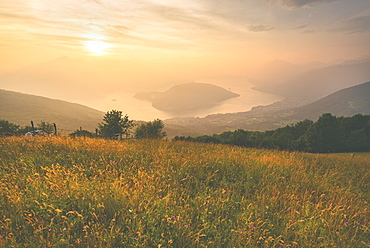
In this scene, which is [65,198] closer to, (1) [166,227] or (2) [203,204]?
(1) [166,227]

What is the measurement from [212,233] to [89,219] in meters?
2.52

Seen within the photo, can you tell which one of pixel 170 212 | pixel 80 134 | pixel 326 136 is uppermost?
pixel 326 136

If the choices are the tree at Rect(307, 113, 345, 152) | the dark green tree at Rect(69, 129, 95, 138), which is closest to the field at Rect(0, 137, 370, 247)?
the dark green tree at Rect(69, 129, 95, 138)

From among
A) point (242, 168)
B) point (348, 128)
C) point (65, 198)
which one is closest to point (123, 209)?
point (65, 198)

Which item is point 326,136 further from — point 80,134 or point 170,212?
point 170,212

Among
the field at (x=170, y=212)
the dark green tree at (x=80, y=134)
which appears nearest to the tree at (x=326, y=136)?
the dark green tree at (x=80, y=134)

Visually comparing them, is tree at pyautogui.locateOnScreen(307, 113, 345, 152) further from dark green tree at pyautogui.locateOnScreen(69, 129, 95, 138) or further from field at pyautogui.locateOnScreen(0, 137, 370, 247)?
field at pyautogui.locateOnScreen(0, 137, 370, 247)

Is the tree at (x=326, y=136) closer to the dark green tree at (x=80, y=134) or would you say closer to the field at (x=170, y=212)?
the dark green tree at (x=80, y=134)

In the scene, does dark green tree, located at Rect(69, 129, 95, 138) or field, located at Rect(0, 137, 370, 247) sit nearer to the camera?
field, located at Rect(0, 137, 370, 247)

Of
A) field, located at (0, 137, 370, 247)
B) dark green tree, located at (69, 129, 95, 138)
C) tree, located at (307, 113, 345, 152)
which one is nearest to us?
field, located at (0, 137, 370, 247)

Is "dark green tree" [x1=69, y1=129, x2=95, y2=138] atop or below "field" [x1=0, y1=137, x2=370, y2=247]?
atop

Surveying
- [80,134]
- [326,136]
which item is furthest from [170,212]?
[326,136]

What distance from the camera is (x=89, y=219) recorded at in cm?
419

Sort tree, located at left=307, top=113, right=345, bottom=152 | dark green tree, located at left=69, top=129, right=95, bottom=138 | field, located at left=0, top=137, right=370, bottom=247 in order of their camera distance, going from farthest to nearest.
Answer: tree, located at left=307, top=113, right=345, bottom=152 < dark green tree, located at left=69, top=129, right=95, bottom=138 < field, located at left=0, top=137, right=370, bottom=247
